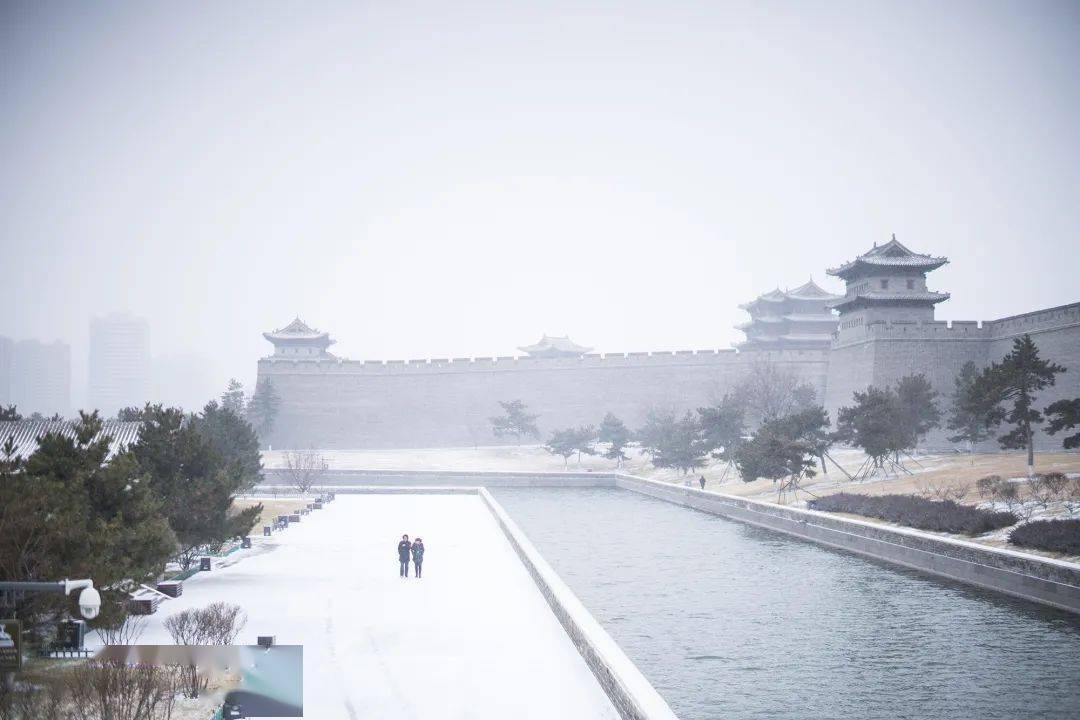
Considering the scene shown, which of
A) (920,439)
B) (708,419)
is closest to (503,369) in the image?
(708,419)

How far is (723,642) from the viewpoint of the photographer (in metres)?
11.1

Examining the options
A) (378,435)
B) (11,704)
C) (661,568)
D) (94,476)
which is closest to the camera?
(11,704)

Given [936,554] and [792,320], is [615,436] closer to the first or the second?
[792,320]

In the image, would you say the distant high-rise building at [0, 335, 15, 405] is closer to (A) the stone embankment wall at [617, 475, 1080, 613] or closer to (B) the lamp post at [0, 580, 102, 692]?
(A) the stone embankment wall at [617, 475, 1080, 613]

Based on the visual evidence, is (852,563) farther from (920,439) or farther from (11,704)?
(920,439)

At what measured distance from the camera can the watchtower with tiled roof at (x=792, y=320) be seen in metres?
50.0

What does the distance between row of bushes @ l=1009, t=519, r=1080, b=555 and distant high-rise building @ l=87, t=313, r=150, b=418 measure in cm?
18433

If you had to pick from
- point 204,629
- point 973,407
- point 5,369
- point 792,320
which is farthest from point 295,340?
point 5,369

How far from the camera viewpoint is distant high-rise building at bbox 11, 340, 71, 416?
15800 centimetres

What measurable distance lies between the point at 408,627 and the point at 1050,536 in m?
9.34

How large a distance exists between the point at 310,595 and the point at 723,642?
526cm

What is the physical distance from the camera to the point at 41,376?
162 meters

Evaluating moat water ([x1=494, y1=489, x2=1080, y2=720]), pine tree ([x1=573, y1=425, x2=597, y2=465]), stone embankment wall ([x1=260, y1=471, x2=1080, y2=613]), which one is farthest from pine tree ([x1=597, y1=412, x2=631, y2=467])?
moat water ([x1=494, y1=489, x2=1080, y2=720])

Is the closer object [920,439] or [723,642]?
[723,642]
